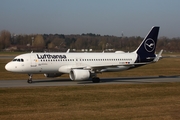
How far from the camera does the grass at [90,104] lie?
16.6 metres

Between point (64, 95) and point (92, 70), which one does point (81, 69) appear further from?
point (64, 95)

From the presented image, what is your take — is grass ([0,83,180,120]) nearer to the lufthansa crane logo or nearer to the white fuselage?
the white fuselage

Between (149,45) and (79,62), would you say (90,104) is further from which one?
(149,45)

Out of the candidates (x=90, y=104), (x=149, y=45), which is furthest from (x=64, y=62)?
(x=90, y=104)

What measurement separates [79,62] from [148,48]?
9.69 metres

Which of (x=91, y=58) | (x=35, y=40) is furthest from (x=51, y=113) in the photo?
(x=35, y=40)

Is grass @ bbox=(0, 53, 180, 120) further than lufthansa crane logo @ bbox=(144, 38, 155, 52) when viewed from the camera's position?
No

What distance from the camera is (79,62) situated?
35.0 metres

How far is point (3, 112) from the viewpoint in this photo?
677 inches

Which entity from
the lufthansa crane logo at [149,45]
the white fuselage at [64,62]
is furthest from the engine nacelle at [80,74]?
→ the lufthansa crane logo at [149,45]

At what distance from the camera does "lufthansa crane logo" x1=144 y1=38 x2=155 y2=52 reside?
39.2 m

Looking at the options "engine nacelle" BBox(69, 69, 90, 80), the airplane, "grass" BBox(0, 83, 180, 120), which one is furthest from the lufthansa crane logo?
"grass" BBox(0, 83, 180, 120)

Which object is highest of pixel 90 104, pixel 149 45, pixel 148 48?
pixel 149 45

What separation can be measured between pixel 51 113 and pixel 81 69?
1613 cm
